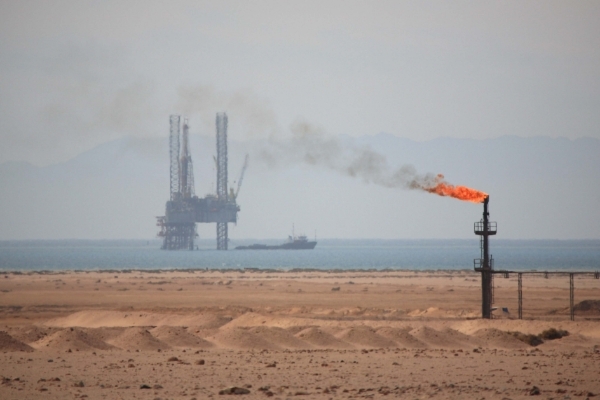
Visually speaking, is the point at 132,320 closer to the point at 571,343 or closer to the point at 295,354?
the point at 295,354

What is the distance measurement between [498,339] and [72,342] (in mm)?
14964

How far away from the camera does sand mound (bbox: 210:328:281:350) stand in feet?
98.0

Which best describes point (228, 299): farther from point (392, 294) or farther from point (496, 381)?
point (496, 381)

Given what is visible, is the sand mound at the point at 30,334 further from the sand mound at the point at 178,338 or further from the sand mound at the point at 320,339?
the sand mound at the point at 320,339

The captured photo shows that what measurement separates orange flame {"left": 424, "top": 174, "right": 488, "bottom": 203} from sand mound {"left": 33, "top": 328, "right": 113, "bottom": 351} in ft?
63.0

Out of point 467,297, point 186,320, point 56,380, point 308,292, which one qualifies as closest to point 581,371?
point 56,380

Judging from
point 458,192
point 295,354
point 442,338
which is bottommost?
point 295,354

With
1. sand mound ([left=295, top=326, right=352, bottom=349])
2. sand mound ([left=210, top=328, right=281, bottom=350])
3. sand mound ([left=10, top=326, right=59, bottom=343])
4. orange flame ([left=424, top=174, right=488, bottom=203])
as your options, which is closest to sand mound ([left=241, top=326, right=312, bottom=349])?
sand mound ([left=210, top=328, right=281, bottom=350])

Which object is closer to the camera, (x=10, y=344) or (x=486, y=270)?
(x=10, y=344)

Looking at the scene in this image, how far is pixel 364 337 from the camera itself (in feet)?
102

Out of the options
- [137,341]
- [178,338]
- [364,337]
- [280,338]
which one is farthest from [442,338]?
[137,341]

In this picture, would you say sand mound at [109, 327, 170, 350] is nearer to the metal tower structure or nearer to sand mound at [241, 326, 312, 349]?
sand mound at [241, 326, 312, 349]

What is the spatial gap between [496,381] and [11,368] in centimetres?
1316

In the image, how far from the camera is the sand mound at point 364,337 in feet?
100
